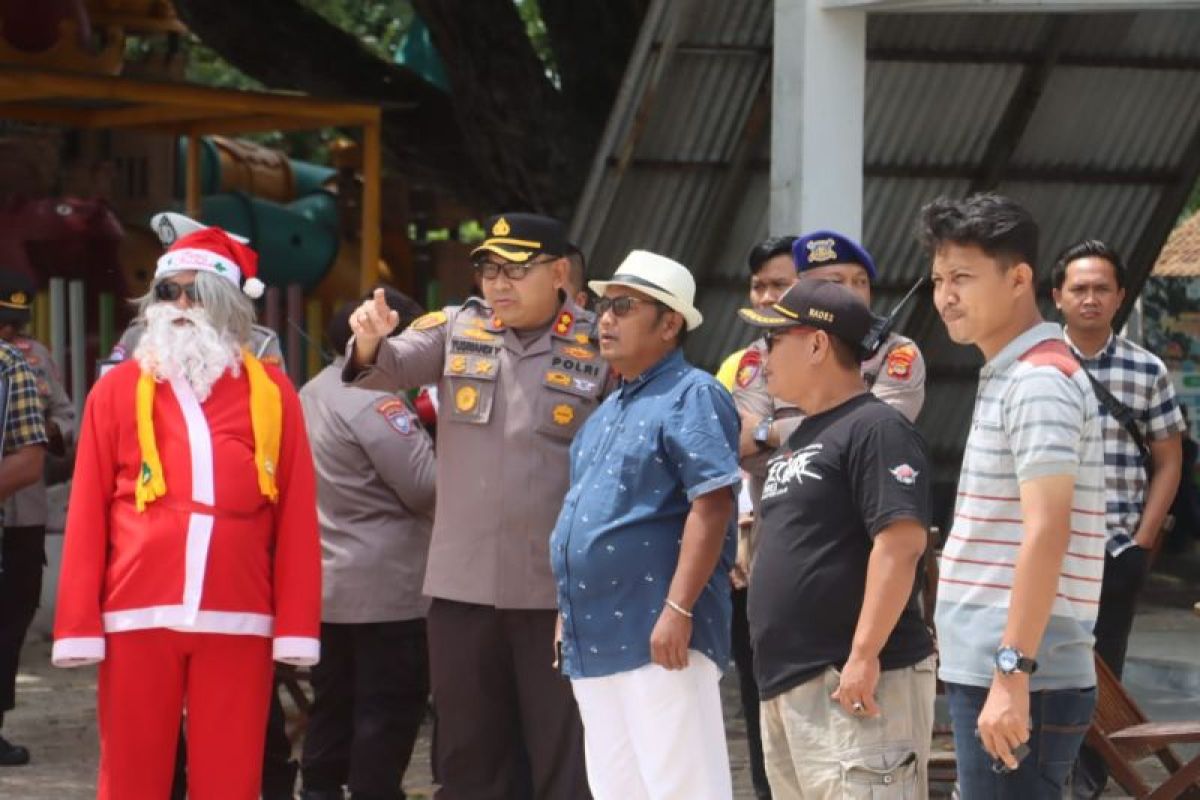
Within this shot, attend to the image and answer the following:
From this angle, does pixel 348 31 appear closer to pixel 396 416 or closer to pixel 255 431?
pixel 396 416

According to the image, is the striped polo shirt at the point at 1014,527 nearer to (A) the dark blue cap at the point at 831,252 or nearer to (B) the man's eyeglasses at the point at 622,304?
(B) the man's eyeglasses at the point at 622,304

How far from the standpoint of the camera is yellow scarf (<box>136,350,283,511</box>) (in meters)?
5.76

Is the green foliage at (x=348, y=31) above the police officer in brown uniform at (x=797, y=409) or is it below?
above

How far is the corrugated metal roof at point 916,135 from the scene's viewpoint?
11234mm

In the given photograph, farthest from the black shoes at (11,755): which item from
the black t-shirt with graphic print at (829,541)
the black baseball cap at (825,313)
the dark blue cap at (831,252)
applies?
the black baseball cap at (825,313)

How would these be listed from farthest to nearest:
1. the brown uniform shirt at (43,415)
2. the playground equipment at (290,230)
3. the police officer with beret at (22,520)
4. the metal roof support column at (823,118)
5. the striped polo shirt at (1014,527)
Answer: the playground equipment at (290,230) → the metal roof support column at (823,118) → the brown uniform shirt at (43,415) → the police officer with beret at (22,520) → the striped polo shirt at (1014,527)

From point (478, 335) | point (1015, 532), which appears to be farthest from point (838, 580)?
point (478, 335)

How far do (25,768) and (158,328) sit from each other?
3.40m

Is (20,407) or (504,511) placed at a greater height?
(20,407)

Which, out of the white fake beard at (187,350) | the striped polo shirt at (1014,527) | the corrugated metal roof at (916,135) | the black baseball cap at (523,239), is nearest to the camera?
the striped polo shirt at (1014,527)

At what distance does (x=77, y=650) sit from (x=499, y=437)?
54.4 inches

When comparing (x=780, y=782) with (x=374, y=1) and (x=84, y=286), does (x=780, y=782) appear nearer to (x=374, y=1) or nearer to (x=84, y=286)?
(x=84, y=286)

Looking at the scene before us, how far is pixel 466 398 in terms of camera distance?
6.32m

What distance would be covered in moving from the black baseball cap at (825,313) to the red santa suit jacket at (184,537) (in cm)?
165
